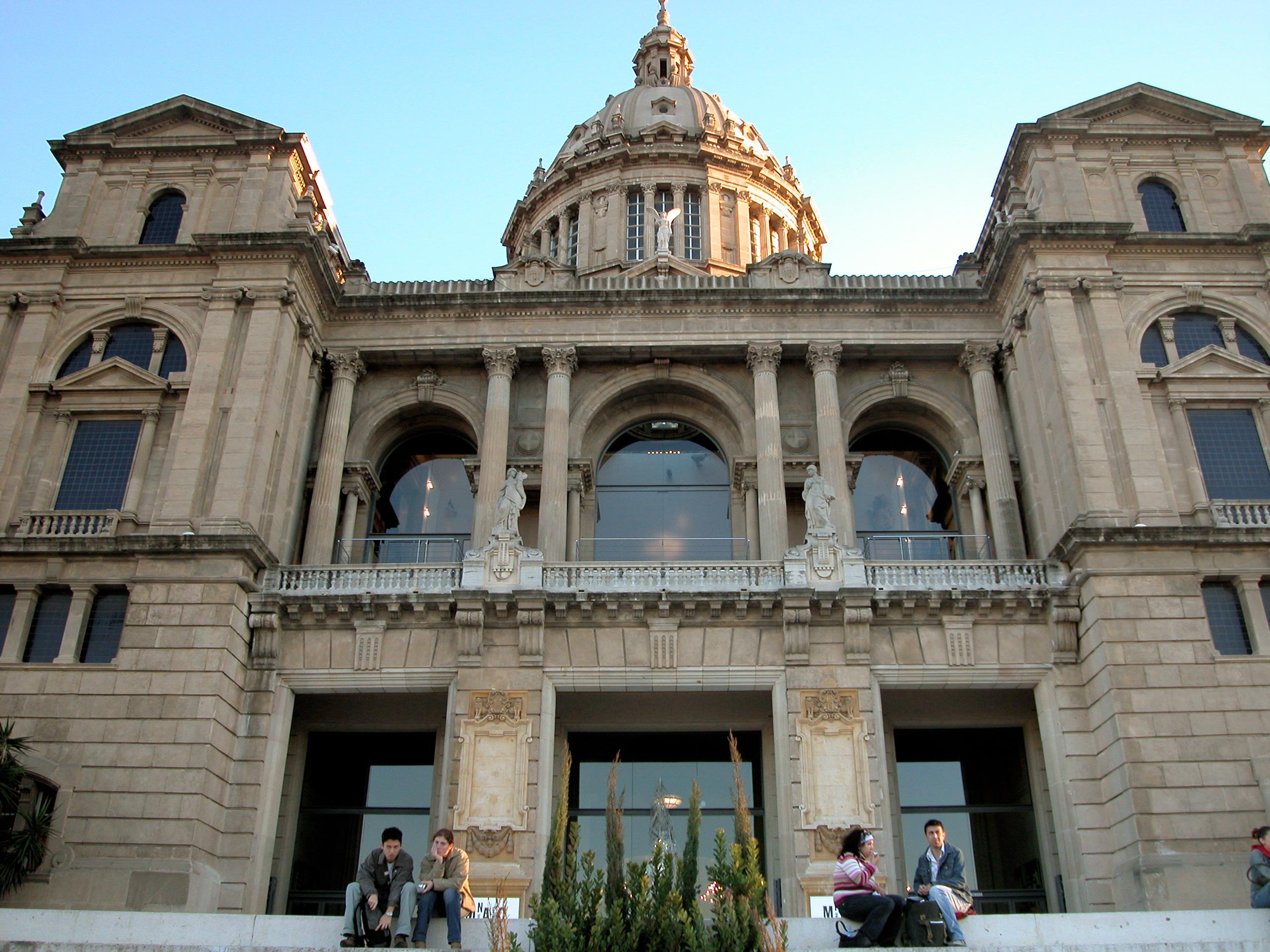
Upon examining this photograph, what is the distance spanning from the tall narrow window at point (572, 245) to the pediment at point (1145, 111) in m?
23.8

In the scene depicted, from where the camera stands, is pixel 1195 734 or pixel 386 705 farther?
pixel 386 705

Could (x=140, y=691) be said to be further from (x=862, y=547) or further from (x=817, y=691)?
(x=862, y=547)

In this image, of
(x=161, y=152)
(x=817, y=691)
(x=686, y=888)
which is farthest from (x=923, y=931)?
(x=161, y=152)

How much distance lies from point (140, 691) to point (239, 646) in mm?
2216

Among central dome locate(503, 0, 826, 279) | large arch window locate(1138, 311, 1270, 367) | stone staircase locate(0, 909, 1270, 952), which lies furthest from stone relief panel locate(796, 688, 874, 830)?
central dome locate(503, 0, 826, 279)

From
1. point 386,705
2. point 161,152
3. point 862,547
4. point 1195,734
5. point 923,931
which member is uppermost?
point 161,152

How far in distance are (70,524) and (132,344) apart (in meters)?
5.54

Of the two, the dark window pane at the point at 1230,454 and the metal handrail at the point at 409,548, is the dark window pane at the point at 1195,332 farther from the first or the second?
the metal handrail at the point at 409,548

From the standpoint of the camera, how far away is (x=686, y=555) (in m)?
31.1

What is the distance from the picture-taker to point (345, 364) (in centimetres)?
3181

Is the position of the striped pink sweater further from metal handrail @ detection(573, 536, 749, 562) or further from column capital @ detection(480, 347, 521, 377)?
column capital @ detection(480, 347, 521, 377)

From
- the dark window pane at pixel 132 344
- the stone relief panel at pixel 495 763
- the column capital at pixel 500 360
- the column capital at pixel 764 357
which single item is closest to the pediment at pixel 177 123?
the dark window pane at pixel 132 344

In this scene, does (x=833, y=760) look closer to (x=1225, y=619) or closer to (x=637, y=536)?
(x=1225, y=619)

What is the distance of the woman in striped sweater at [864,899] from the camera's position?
13.6 metres
